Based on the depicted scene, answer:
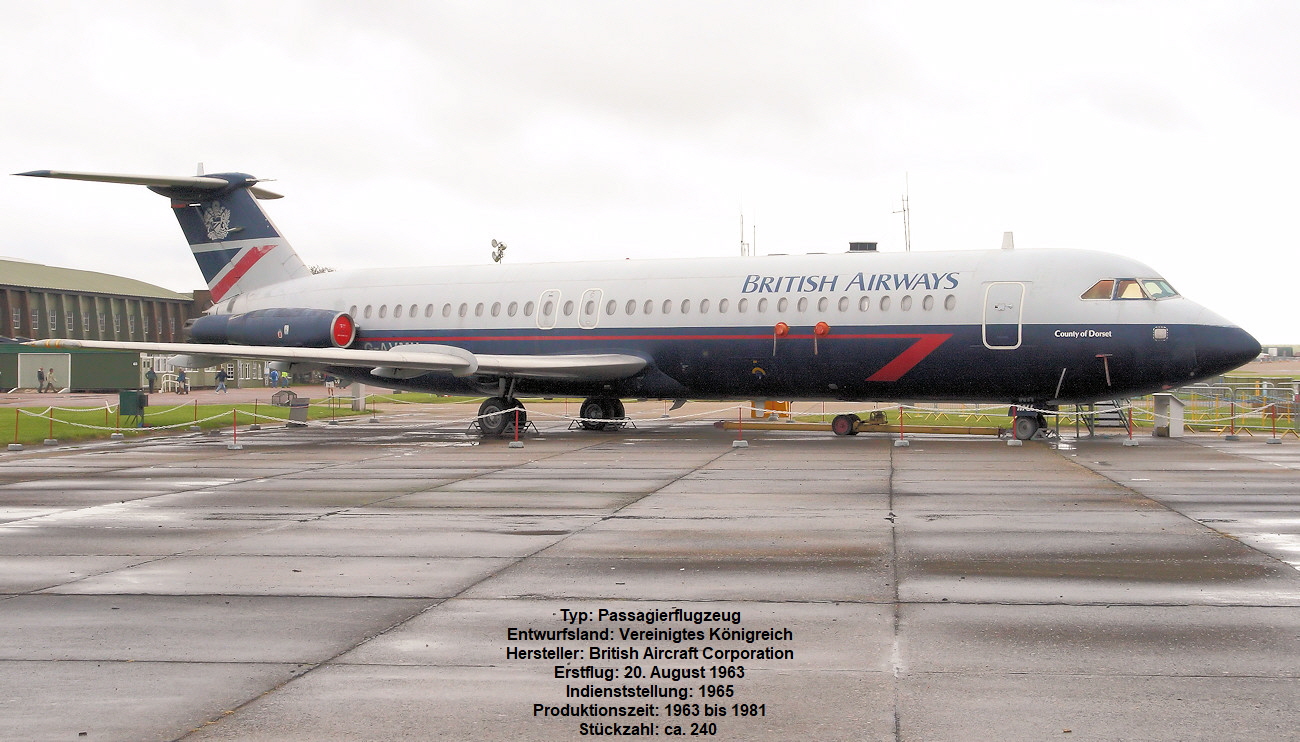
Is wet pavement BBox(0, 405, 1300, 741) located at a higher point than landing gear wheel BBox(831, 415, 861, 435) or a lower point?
lower

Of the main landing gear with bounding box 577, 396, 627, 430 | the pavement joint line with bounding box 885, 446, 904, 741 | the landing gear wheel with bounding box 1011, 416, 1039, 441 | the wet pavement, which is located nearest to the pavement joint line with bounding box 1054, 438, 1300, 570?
the wet pavement

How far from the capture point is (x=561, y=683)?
22.1ft

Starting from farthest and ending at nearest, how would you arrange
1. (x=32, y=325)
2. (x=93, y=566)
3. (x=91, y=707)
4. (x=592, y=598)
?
(x=32, y=325)
(x=93, y=566)
(x=592, y=598)
(x=91, y=707)

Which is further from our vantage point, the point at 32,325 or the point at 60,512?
the point at 32,325

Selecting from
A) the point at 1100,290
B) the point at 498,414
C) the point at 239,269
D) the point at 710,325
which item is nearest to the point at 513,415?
the point at 498,414

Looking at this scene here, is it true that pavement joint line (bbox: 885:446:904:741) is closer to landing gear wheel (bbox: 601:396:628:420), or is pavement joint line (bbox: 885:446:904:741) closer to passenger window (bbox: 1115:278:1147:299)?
passenger window (bbox: 1115:278:1147:299)

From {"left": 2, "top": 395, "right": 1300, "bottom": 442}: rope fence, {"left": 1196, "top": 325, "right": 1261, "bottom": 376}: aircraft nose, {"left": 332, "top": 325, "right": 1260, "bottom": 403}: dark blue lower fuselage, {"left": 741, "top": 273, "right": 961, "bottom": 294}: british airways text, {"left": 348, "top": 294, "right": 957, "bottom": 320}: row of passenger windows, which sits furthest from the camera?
{"left": 2, "top": 395, "right": 1300, "bottom": 442}: rope fence

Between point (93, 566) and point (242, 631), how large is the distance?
3.33 m

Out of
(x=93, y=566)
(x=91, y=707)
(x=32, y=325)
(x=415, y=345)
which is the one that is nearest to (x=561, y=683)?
(x=91, y=707)

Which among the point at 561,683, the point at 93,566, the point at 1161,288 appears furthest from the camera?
the point at 1161,288

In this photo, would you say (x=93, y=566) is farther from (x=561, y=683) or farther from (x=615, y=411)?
(x=615, y=411)

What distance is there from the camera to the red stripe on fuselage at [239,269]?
3155 centimetres

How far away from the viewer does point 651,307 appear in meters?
26.4

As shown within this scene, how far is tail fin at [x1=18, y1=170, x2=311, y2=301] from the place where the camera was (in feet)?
101
